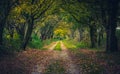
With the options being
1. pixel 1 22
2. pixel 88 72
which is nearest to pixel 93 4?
pixel 1 22

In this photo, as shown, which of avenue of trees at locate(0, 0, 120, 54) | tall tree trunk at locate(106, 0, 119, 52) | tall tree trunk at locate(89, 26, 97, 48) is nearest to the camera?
avenue of trees at locate(0, 0, 120, 54)

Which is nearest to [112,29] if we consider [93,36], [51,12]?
[51,12]

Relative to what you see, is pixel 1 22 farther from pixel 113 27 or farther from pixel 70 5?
pixel 70 5

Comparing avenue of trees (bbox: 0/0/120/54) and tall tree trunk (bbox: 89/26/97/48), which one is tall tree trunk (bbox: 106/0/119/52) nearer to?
avenue of trees (bbox: 0/0/120/54)

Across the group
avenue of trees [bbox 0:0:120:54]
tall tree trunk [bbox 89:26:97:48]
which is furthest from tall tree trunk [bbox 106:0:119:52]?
tall tree trunk [bbox 89:26:97:48]

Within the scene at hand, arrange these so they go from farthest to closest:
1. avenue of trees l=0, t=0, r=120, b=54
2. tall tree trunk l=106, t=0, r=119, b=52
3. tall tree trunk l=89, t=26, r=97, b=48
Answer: tall tree trunk l=89, t=26, r=97, b=48
tall tree trunk l=106, t=0, r=119, b=52
avenue of trees l=0, t=0, r=120, b=54

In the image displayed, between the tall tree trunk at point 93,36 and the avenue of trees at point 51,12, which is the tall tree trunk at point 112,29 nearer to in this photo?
the avenue of trees at point 51,12

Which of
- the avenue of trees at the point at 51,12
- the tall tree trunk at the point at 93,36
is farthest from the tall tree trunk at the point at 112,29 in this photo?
the tall tree trunk at the point at 93,36

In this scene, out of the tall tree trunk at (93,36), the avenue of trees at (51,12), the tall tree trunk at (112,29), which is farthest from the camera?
the tall tree trunk at (93,36)

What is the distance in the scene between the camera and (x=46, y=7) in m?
38.5

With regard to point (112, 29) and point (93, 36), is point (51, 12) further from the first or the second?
point (112, 29)

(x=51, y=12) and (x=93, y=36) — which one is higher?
(x=51, y=12)

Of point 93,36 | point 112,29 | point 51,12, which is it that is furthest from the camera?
point 93,36

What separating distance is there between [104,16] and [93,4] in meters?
3.09
